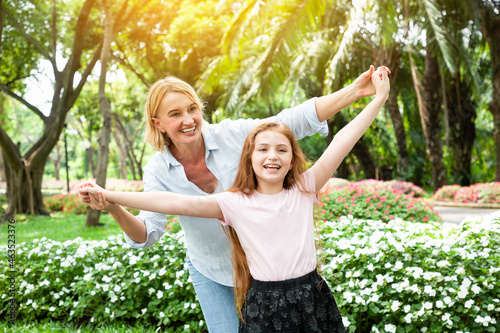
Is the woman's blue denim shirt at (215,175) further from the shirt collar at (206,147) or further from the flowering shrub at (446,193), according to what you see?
the flowering shrub at (446,193)

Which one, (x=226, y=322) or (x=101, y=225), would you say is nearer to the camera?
(x=226, y=322)

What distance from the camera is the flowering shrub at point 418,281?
346 centimetres

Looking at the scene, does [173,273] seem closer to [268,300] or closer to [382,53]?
[268,300]

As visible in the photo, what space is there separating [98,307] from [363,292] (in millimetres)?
2460

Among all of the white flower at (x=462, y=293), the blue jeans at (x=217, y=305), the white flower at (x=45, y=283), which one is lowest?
the white flower at (x=45, y=283)

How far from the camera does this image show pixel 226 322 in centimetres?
230

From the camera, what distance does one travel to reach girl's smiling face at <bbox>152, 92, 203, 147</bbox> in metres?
2.23

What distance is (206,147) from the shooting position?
93.6 inches

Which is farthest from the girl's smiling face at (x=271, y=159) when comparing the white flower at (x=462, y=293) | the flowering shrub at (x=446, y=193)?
the flowering shrub at (x=446, y=193)

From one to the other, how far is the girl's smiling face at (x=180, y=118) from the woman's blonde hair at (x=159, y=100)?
0.07 ft

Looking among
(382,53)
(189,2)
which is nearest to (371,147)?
(382,53)

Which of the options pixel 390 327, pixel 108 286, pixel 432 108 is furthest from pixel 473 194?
pixel 108 286

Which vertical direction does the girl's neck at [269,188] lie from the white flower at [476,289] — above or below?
above

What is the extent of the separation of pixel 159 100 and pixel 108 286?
2710 millimetres
